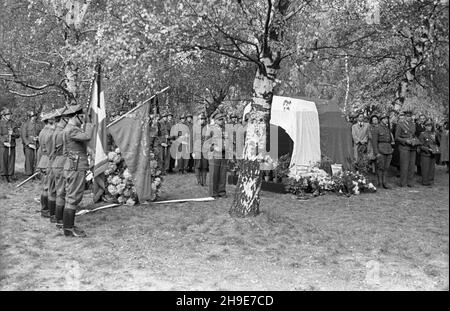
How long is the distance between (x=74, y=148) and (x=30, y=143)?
814 centimetres

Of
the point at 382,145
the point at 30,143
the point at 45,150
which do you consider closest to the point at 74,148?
the point at 45,150

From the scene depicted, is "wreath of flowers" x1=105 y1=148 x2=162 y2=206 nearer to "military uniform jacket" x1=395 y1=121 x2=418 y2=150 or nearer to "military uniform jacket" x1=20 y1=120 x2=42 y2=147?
"military uniform jacket" x1=20 y1=120 x2=42 y2=147

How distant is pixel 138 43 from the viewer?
8.58 metres

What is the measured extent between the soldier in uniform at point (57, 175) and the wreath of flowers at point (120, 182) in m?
1.78

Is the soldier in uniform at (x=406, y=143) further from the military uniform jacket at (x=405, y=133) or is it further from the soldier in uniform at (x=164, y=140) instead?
the soldier in uniform at (x=164, y=140)

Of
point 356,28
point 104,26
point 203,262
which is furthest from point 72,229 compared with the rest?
point 356,28

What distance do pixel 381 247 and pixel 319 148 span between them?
23.2 feet

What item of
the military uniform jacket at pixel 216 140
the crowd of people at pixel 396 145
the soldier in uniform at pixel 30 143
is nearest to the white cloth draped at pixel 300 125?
the crowd of people at pixel 396 145

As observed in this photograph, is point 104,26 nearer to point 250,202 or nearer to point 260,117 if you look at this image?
point 260,117

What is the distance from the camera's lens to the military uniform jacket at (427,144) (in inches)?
622

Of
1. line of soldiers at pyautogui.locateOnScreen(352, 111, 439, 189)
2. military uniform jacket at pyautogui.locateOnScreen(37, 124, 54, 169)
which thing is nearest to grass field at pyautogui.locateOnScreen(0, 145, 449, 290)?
military uniform jacket at pyautogui.locateOnScreen(37, 124, 54, 169)

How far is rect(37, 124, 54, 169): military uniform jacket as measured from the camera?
10141 millimetres

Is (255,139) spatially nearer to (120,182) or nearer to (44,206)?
(120,182)

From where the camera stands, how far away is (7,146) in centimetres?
1595
